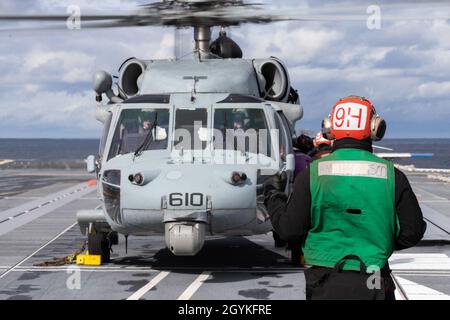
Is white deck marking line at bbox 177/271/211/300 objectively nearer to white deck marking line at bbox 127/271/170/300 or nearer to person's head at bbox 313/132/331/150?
white deck marking line at bbox 127/271/170/300

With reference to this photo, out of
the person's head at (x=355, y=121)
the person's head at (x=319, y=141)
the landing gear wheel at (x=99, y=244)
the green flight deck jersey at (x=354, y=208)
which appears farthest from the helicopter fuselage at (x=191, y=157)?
the green flight deck jersey at (x=354, y=208)

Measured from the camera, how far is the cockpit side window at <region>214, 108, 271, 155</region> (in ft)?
33.6

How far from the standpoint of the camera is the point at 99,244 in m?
11.1

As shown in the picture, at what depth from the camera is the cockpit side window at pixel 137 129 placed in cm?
1037

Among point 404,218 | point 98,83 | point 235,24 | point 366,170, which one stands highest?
point 235,24

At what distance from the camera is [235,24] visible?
37.7 ft

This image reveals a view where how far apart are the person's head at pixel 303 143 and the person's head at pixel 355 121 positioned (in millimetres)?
8177

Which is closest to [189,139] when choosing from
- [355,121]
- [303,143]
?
[303,143]

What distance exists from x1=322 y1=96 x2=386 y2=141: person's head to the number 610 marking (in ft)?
15.8

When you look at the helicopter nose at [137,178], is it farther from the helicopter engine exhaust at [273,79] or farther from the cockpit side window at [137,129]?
the helicopter engine exhaust at [273,79]

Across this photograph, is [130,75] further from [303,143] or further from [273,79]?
[303,143]
